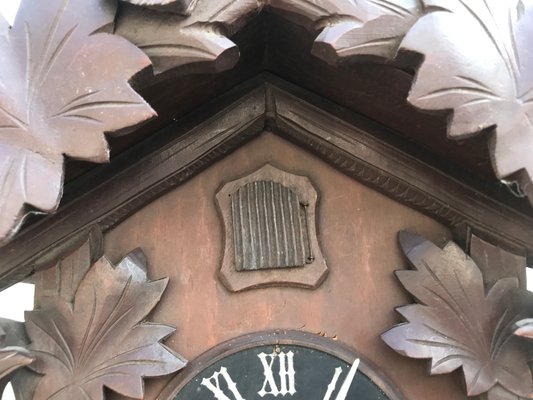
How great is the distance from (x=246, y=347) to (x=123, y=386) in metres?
0.17

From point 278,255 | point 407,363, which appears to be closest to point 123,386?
point 278,255

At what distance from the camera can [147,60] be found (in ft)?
3.07

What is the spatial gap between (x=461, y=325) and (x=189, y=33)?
1.75 feet

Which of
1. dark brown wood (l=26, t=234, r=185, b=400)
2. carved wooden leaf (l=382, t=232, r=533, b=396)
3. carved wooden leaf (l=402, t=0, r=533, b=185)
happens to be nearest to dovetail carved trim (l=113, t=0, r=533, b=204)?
carved wooden leaf (l=402, t=0, r=533, b=185)

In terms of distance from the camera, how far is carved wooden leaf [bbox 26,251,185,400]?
1072 millimetres

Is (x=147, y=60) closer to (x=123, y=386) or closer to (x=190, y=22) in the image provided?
(x=190, y=22)

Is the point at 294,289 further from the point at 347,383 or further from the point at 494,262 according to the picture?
the point at 494,262

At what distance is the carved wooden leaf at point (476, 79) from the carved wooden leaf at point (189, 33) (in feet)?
0.68

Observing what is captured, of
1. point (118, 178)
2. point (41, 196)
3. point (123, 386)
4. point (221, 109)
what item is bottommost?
point (123, 386)

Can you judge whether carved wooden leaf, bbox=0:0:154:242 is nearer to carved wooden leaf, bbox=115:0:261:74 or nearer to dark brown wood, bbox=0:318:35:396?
carved wooden leaf, bbox=115:0:261:74

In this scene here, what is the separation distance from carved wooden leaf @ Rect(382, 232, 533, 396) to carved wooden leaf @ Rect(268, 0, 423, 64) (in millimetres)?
329

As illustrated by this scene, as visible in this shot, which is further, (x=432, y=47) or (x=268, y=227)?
(x=268, y=227)

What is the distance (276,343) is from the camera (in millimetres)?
1110

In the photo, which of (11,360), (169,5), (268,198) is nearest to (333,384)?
(268,198)
